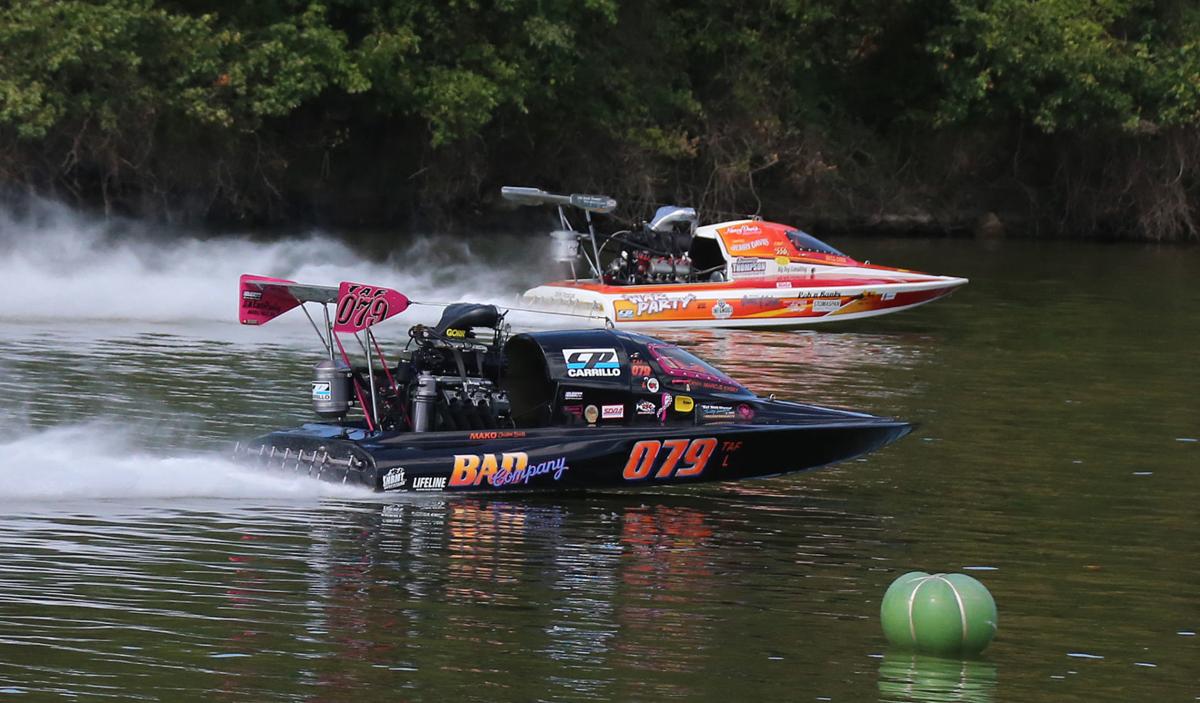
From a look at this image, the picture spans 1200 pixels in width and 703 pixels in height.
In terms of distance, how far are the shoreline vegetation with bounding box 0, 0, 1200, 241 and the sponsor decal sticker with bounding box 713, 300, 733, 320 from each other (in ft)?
36.5

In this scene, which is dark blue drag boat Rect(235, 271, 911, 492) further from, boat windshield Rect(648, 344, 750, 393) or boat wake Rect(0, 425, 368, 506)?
boat wake Rect(0, 425, 368, 506)

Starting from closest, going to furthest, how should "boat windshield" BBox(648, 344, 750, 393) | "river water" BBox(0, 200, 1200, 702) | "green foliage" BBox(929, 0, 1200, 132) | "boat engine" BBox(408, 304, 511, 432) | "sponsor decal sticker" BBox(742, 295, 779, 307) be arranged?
1. "river water" BBox(0, 200, 1200, 702)
2. "boat engine" BBox(408, 304, 511, 432)
3. "boat windshield" BBox(648, 344, 750, 393)
4. "sponsor decal sticker" BBox(742, 295, 779, 307)
5. "green foliage" BBox(929, 0, 1200, 132)

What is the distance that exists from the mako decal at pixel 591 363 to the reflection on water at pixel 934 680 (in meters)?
4.46

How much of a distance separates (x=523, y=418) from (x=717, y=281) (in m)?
10.8

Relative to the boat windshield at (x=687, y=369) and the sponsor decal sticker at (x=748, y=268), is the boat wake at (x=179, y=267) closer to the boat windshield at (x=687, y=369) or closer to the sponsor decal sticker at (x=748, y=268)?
the sponsor decal sticker at (x=748, y=268)

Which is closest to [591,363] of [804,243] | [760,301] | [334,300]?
[334,300]

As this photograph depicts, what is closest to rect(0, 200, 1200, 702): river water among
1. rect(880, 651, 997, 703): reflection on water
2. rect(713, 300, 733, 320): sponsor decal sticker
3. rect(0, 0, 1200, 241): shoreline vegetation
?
rect(880, 651, 997, 703): reflection on water

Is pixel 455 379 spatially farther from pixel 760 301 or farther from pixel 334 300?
pixel 760 301

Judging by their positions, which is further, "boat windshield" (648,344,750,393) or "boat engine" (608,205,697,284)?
"boat engine" (608,205,697,284)

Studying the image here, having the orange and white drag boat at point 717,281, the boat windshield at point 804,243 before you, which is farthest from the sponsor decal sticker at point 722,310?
the boat windshield at point 804,243

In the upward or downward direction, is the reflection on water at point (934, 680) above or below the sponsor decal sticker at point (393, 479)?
below

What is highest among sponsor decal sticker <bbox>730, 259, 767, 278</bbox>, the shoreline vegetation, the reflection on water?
the shoreline vegetation

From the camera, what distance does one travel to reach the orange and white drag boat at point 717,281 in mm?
22953

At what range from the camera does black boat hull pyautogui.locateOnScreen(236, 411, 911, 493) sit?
1260 centimetres
